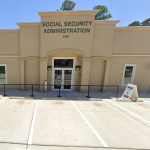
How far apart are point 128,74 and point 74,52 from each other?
5794 mm

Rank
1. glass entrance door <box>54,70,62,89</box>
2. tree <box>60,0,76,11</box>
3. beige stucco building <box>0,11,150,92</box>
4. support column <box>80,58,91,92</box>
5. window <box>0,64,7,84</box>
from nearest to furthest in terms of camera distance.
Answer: beige stucco building <box>0,11,150,92</box>
support column <box>80,58,91,92</box>
window <box>0,64,7,84</box>
glass entrance door <box>54,70,62,89</box>
tree <box>60,0,76,11</box>

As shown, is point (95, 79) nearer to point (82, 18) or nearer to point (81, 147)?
point (82, 18)

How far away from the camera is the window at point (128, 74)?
9164mm

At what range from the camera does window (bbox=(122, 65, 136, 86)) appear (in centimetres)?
916

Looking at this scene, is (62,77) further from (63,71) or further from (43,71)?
(43,71)

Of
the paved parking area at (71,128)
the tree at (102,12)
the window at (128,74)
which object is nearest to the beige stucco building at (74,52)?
the window at (128,74)

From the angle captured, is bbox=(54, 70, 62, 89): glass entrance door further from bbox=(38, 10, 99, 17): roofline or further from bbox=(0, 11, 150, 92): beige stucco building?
bbox=(38, 10, 99, 17): roofline

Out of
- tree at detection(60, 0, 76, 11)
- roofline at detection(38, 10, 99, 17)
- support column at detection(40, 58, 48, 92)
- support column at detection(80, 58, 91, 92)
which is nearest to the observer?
roofline at detection(38, 10, 99, 17)

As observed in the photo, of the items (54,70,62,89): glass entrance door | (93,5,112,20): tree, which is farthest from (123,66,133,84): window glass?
(93,5,112,20): tree

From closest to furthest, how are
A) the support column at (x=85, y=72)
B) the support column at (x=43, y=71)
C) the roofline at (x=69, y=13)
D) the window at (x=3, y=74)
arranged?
the roofline at (x=69, y=13) → the support column at (x=43, y=71) → the support column at (x=85, y=72) → the window at (x=3, y=74)

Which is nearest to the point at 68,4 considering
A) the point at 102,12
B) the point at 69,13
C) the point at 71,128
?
the point at 102,12

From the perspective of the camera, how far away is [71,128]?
3.68 metres

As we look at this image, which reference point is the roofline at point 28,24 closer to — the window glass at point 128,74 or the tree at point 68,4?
the window glass at point 128,74

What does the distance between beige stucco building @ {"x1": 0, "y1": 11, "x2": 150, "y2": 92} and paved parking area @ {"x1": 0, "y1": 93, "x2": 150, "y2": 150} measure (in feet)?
13.0
